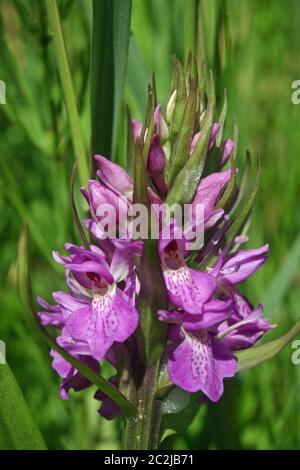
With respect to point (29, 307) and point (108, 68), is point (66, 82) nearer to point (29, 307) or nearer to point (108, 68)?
point (108, 68)

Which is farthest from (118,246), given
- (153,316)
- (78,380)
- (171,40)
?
(171,40)

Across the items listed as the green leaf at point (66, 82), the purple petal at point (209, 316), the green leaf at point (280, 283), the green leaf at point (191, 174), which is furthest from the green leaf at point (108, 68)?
the green leaf at point (280, 283)

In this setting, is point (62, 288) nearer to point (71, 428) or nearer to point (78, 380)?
point (71, 428)

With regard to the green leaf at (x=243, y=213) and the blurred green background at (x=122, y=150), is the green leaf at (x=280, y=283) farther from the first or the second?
the green leaf at (x=243, y=213)

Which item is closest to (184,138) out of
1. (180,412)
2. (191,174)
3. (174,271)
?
(191,174)

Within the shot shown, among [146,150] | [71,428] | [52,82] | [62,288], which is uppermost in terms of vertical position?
[52,82]
